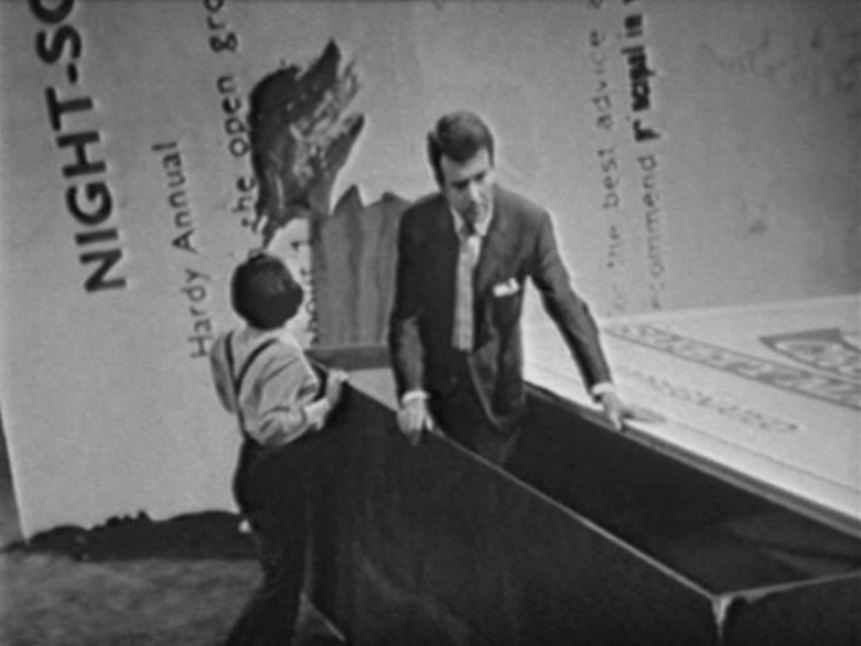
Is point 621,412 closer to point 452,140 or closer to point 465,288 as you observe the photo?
point 465,288

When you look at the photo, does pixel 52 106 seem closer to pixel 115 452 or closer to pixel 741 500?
pixel 115 452

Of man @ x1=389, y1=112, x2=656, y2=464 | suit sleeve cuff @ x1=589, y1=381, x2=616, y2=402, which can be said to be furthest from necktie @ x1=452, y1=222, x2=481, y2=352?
suit sleeve cuff @ x1=589, y1=381, x2=616, y2=402

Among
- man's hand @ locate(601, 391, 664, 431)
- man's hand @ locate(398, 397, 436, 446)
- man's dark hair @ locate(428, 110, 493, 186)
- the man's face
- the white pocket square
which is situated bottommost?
man's hand @ locate(601, 391, 664, 431)

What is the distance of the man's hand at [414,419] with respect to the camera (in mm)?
1457

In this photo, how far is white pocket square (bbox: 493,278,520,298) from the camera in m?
1.46

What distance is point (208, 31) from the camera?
1.43m

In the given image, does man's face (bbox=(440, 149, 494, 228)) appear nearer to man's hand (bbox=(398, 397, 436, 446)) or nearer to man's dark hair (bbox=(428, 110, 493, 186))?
man's dark hair (bbox=(428, 110, 493, 186))

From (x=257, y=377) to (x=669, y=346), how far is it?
0.43 meters

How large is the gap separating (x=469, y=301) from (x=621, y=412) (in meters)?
0.19


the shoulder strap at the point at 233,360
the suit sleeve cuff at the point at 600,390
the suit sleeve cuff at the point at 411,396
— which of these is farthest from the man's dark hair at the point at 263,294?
the suit sleeve cuff at the point at 600,390

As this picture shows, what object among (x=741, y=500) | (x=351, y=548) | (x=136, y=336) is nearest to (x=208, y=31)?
(x=136, y=336)

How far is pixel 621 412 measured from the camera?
58.0 inches

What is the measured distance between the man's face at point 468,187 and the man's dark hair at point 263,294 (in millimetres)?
177

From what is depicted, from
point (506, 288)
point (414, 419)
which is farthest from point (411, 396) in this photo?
point (506, 288)
